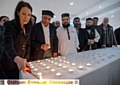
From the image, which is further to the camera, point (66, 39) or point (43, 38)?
point (66, 39)

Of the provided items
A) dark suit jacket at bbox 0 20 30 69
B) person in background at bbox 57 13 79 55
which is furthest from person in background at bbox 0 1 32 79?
person in background at bbox 57 13 79 55

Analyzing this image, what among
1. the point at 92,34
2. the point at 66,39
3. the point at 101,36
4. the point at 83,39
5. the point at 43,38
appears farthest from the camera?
the point at 101,36

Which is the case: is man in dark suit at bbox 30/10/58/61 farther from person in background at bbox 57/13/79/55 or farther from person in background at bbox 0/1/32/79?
person in background at bbox 0/1/32/79

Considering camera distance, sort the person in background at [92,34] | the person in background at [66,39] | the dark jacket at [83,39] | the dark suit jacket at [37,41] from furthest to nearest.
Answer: the person in background at [92,34] → the dark jacket at [83,39] → the person in background at [66,39] → the dark suit jacket at [37,41]

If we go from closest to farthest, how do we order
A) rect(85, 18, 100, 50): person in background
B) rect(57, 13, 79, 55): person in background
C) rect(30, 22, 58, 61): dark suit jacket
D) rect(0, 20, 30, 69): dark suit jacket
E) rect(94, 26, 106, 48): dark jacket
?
1. rect(0, 20, 30, 69): dark suit jacket
2. rect(30, 22, 58, 61): dark suit jacket
3. rect(57, 13, 79, 55): person in background
4. rect(85, 18, 100, 50): person in background
5. rect(94, 26, 106, 48): dark jacket

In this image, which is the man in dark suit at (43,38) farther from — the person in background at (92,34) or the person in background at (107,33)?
the person in background at (107,33)

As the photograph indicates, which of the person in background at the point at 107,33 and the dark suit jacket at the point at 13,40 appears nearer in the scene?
the dark suit jacket at the point at 13,40

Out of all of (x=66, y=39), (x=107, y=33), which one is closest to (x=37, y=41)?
(x=66, y=39)

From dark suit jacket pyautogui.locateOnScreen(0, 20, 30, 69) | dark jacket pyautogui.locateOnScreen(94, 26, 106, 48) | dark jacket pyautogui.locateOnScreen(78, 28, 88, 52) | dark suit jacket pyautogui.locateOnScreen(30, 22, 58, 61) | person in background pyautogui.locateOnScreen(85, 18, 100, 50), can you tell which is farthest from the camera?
dark jacket pyautogui.locateOnScreen(94, 26, 106, 48)

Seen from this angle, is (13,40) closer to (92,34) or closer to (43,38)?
(43,38)

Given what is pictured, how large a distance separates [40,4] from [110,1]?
3.11m

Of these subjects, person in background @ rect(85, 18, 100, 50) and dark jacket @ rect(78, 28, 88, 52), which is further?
person in background @ rect(85, 18, 100, 50)

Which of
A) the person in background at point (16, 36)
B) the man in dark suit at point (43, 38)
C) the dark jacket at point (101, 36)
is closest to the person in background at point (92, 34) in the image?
the dark jacket at point (101, 36)

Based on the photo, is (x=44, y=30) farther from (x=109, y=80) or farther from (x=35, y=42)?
(x=109, y=80)
